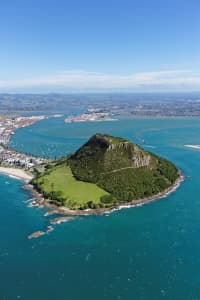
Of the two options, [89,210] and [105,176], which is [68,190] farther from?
[89,210]

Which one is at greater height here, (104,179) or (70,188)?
(104,179)

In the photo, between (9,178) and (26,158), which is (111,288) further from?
(26,158)

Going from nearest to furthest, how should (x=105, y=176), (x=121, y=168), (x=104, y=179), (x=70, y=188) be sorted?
(x=70, y=188), (x=104, y=179), (x=105, y=176), (x=121, y=168)

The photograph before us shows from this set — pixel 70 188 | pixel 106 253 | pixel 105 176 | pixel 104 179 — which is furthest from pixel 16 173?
pixel 106 253

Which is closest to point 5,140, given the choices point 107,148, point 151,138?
point 151,138

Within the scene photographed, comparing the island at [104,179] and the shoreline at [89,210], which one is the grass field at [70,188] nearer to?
→ the island at [104,179]

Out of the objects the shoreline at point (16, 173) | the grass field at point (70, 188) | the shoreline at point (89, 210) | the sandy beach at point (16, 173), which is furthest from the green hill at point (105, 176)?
the sandy beach at point (16, 173)
